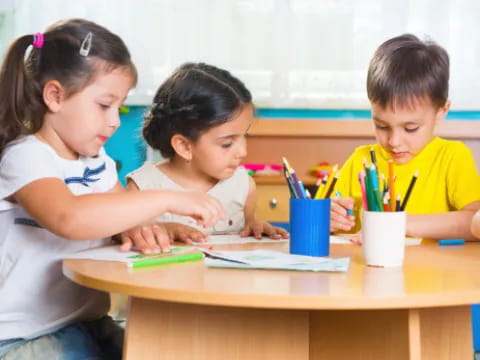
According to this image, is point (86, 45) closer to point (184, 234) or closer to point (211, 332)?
point (184, 234)

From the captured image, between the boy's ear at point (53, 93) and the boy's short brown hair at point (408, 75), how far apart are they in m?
0.74

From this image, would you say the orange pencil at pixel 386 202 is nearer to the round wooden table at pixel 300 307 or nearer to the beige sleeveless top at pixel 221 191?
the round wooden table at pixel 300 307

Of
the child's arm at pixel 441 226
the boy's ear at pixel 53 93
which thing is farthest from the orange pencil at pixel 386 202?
the boy's ear at pixel 53 93

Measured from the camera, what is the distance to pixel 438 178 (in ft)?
5.82

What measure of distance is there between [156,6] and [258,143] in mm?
761

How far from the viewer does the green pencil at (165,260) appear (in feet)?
3.69

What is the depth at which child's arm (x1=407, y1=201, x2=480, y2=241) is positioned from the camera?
1500mm

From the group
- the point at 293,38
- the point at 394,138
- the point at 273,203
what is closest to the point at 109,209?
the point at 394,138

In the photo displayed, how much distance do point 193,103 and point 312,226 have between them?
2.28ft

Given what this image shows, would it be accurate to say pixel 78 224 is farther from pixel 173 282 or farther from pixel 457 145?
pixel 457 145

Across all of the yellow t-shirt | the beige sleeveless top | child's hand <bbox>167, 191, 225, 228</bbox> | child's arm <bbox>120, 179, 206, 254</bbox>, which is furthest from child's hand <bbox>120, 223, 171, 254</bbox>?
the yellow t-shirt

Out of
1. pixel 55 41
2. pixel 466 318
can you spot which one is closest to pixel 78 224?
pixel 55 41

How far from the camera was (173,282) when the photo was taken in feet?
3.26

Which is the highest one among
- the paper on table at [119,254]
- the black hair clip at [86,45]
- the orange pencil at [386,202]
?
the black hair clip at [86,45]
